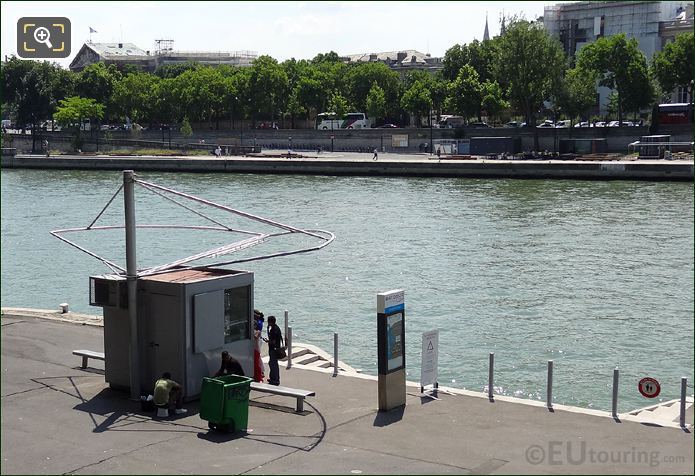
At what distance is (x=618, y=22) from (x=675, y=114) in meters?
50.7

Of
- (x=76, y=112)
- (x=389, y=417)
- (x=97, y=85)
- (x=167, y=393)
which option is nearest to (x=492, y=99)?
(x=76, y=112)

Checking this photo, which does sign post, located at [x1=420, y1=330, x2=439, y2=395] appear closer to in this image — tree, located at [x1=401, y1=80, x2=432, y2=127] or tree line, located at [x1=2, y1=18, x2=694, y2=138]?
tree line, located at [x1=2, y1=18, x2=694, y2=138]

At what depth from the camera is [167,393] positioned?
1426 cm

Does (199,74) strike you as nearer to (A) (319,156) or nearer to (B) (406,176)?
(A) (319,156)

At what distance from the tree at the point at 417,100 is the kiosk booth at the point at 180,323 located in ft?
334

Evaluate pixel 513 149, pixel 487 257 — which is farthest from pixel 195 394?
pixel 513 149

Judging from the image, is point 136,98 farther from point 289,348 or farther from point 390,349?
point 390,349

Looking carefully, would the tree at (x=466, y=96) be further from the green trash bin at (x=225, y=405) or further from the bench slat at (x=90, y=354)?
the green trash bin at (x=225, y=405)

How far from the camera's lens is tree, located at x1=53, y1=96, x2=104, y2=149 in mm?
122000

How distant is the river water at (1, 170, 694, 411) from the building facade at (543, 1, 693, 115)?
69225mm

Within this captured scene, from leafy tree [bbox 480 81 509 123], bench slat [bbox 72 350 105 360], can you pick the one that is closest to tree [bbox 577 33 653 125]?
leafy tree [bbox 480 81 509 123]

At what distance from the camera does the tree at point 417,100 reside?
→ 4569 inches

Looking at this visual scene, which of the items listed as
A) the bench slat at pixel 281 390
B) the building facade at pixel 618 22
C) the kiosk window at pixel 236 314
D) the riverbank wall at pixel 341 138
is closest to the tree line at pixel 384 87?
the riverbank wall at pixel 341 138

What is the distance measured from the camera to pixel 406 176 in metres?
81.8
